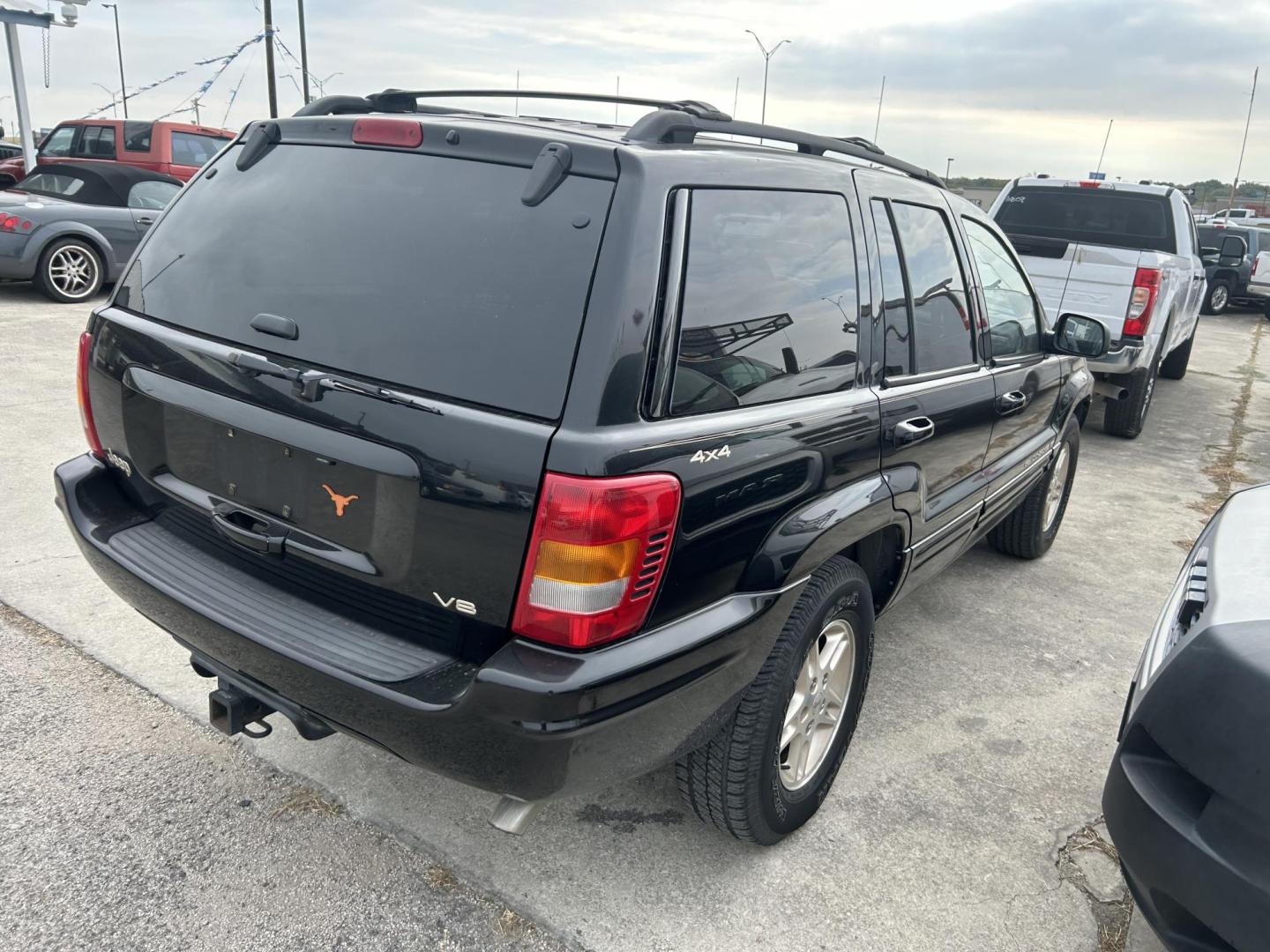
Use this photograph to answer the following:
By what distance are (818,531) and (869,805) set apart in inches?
39.9

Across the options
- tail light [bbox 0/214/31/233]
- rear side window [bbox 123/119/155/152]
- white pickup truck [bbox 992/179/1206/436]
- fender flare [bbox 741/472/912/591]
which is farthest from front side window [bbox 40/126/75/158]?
fender flare [bbox 741/472/912/591]

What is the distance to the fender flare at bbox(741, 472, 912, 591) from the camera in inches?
83.7

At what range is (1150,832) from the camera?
176 centimetres

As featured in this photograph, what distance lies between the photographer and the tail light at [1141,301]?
6719mm

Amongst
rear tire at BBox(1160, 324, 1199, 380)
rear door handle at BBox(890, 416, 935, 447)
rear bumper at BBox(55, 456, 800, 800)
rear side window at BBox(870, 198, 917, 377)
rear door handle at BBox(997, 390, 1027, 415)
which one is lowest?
rear tire at BBox(1160, 324, 1199, 380)

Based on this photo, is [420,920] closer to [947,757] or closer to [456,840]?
[456,840]

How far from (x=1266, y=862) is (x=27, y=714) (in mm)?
3174

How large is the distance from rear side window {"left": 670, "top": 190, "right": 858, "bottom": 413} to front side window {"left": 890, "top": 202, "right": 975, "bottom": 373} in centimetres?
40

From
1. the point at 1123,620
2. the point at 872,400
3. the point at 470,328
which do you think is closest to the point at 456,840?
the point at 470,328

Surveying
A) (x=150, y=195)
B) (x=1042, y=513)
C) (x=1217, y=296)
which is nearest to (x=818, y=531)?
(x=1042, y=513)

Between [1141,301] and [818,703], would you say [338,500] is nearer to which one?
[818,703]

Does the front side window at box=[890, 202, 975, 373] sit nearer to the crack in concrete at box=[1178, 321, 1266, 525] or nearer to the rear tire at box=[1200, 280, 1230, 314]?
the crack in concrete at box=[1178, 321, 1266, 525]

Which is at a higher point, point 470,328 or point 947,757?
point 470,328

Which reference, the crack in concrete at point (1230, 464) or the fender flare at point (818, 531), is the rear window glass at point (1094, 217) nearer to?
the crack in concrete at point (1230, 464)
